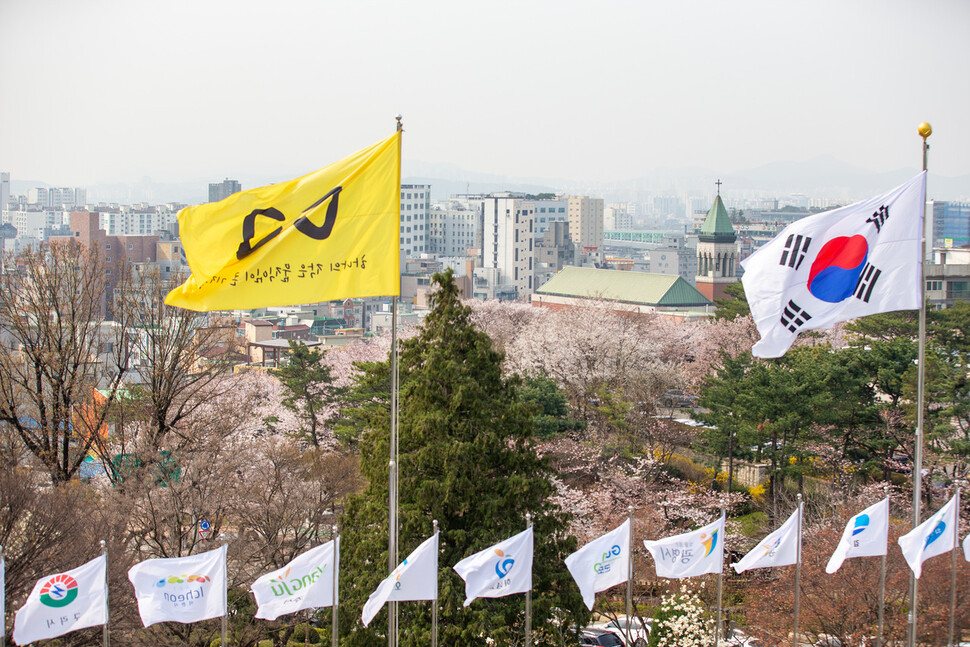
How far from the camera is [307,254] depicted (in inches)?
523

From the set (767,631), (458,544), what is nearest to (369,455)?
(458,544)

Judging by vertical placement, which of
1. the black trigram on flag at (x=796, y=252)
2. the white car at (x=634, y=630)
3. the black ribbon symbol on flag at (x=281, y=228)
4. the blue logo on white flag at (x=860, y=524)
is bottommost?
the white car at (x=634, y=630)

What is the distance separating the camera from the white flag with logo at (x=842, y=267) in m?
13.6

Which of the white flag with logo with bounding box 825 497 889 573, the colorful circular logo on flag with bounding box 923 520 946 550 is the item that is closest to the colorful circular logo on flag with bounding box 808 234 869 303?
the white flag with logo with bounding box 825 497 889 573

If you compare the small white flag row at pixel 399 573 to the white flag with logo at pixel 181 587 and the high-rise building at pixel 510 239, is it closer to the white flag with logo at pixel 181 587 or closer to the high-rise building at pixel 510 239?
the white flag with logo at pixel 181 587

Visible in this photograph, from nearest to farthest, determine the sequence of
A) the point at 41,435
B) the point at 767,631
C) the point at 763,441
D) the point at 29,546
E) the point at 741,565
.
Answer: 1. the point at 741,565
2. the point at 29,546
3. the point at 767,631
4. the point at 41,435
5. the point at 763,441

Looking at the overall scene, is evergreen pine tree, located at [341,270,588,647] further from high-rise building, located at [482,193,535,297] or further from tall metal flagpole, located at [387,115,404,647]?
high-rise building, located at [482,193,535,297]

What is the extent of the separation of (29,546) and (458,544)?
7.77 m

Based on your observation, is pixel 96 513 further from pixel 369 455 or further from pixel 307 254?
pixel 307 254

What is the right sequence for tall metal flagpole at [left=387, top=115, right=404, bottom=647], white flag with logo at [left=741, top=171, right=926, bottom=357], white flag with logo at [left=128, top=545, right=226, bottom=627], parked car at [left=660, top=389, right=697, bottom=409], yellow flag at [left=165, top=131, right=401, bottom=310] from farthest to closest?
parked car at [left=660, top=389, right=697, bottom=409] → white flag with logo at [left=128, top=545, right=226, bottom=627] → white flag with logo at [left=741, top=171, right=926, bottom=357] → tall metal flagpole at [left=387, top=115, right=404, bottom=647] → yellow flag at [left=165, top=131, right=401, bottom=310]

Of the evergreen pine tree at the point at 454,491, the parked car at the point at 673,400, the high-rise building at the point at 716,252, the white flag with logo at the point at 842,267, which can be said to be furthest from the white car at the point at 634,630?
the high-rise building at the point at 716,252

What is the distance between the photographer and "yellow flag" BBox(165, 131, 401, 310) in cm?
1307

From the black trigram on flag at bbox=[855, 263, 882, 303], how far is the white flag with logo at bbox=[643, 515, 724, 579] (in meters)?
4.10

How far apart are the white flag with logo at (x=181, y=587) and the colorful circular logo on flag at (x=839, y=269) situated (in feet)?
27.8
